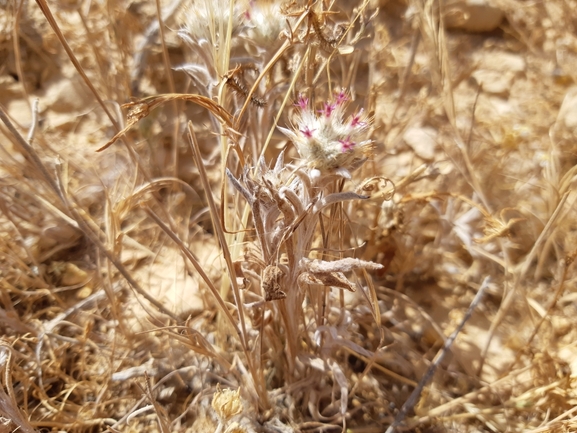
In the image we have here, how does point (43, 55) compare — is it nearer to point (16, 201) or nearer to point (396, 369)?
point (16, 201)

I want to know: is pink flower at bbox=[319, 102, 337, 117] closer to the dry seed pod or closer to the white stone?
the dry seed pod

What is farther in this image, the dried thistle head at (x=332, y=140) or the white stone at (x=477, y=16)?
the white stone at (x=477, y=16)

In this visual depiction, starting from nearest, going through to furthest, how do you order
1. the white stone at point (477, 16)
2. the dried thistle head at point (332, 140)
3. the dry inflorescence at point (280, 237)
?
the dried thistle head at point (332, 140) < the dry inflorescence at point (280, 237) < the white stone at point (477, 16)

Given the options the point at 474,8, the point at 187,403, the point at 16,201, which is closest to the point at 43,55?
the point at 16,201

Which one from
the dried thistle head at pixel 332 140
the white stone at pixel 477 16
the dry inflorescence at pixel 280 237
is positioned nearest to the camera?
the dried thistle head at pixel 332 140

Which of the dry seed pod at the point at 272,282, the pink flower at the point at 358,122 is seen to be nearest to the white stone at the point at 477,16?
the pink flower at the point at 358,122

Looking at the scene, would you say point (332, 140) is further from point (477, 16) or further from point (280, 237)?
point (477, 16)

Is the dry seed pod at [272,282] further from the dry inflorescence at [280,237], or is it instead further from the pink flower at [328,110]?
the pink flower at [328,110]

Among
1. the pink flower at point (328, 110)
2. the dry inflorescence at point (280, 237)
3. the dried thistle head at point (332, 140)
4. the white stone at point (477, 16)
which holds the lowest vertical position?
the dry inflorescence at point (280, 237)

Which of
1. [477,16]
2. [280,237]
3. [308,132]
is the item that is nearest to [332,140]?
[308,132]
